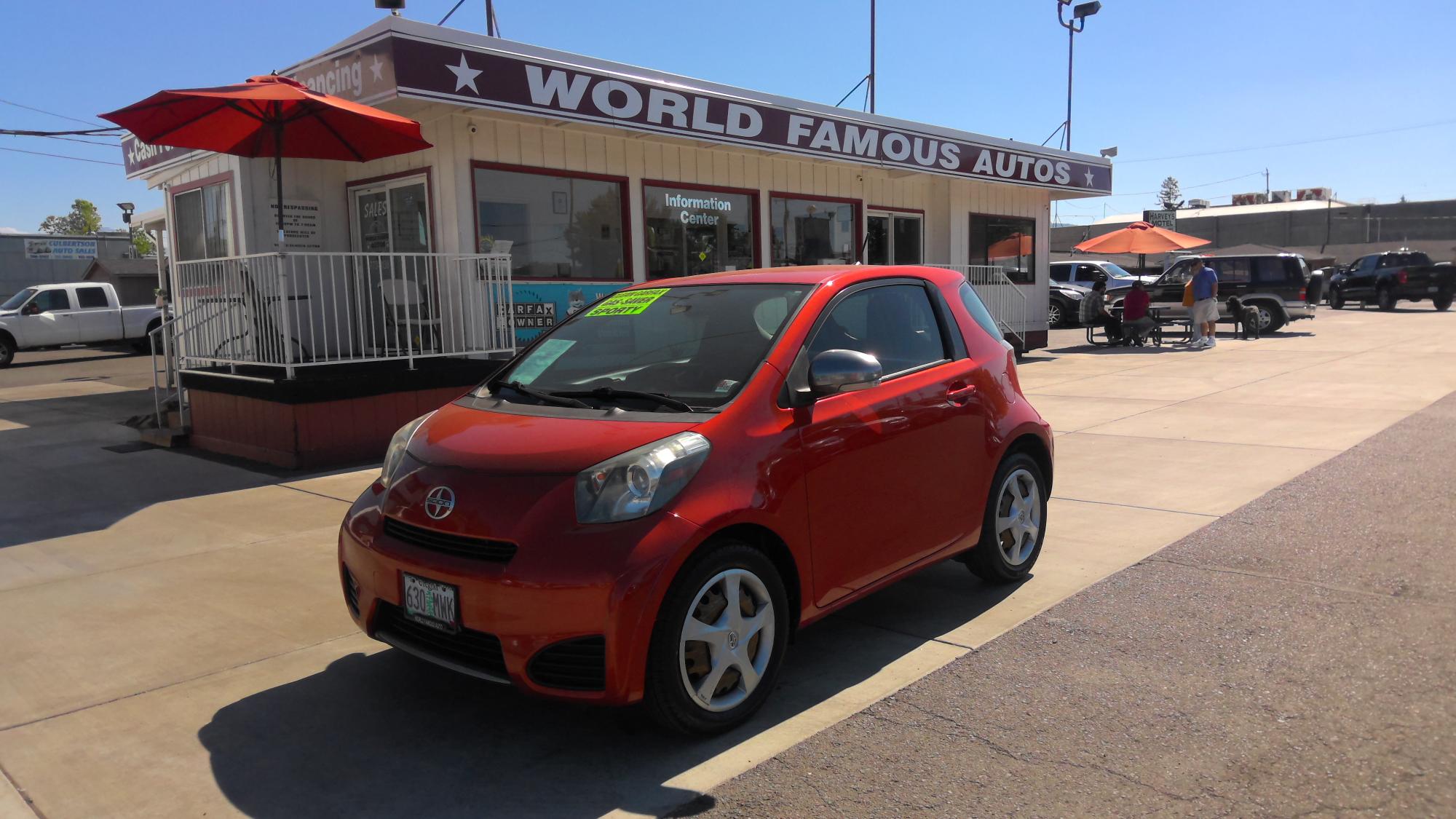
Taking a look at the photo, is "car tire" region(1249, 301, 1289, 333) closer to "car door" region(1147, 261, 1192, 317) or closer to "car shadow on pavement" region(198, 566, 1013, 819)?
"car door" region(1147, 261, 1192, 317)

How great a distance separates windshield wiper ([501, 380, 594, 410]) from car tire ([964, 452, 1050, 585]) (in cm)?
212

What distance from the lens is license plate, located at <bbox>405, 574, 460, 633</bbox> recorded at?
329cm

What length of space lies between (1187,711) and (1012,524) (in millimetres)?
1544

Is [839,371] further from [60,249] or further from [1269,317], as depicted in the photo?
[60,249]

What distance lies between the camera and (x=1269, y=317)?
22.0 m

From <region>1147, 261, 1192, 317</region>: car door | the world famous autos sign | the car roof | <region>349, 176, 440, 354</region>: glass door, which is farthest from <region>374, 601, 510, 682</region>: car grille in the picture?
<region>1147, 261, 1192, 317</region>: car door

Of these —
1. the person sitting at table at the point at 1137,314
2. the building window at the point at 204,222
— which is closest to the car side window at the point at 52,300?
the building window at the point at 204,222

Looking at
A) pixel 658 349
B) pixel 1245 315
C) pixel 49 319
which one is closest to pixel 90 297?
pixel 49 319

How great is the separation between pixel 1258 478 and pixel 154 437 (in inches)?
402

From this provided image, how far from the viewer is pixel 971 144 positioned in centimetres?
1571

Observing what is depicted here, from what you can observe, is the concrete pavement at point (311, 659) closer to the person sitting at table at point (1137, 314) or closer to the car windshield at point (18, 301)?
the person sitting at table at point (1137, 314)

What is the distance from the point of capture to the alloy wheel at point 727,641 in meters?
3.34

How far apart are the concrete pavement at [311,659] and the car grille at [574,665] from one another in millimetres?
325

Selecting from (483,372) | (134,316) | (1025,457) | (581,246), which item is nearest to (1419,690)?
(1025,457)
